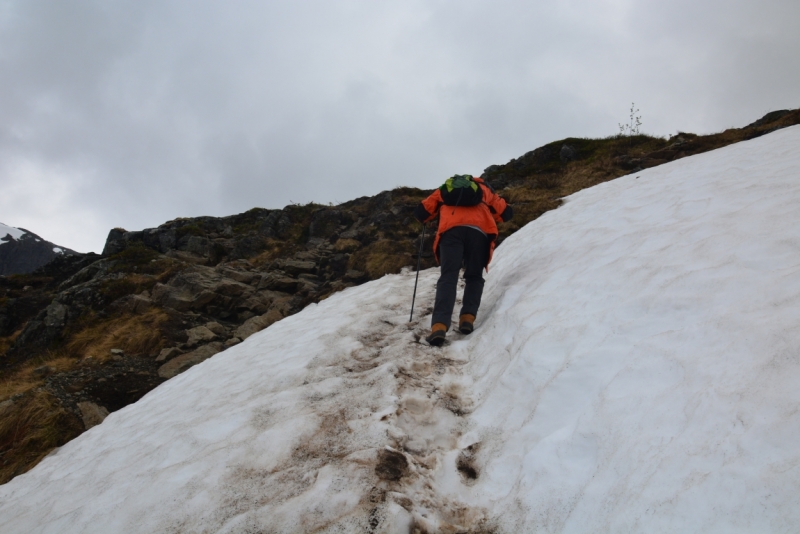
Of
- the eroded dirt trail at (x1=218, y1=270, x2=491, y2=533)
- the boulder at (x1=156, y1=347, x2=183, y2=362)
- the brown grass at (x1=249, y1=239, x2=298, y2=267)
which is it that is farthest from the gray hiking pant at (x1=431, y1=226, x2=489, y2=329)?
the brown grass at (x1=249, y1=239, x2=298, y2=267)

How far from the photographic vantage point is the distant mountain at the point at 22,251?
261ft

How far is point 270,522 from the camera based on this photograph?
10.7ft

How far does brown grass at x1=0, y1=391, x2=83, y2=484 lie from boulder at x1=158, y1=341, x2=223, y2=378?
1800 millimetres

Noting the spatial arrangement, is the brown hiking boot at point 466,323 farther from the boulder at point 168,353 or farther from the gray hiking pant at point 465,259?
the boulder at point 168,353

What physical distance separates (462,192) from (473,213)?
358 millimetres

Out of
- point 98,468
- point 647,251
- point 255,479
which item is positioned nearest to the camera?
point 255,479

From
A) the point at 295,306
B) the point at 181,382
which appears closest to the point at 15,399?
the point at 181,382

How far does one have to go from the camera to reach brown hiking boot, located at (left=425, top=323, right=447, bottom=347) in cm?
618

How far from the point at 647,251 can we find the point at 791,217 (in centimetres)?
139

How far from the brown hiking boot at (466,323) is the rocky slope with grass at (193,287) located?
5.60m

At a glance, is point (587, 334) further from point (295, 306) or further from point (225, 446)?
point (295, 306)

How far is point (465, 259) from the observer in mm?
6988

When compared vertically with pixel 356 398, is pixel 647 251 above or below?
above

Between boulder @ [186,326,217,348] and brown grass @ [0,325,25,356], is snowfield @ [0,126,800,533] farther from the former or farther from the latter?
brown grass @ [0,325,25,356]
